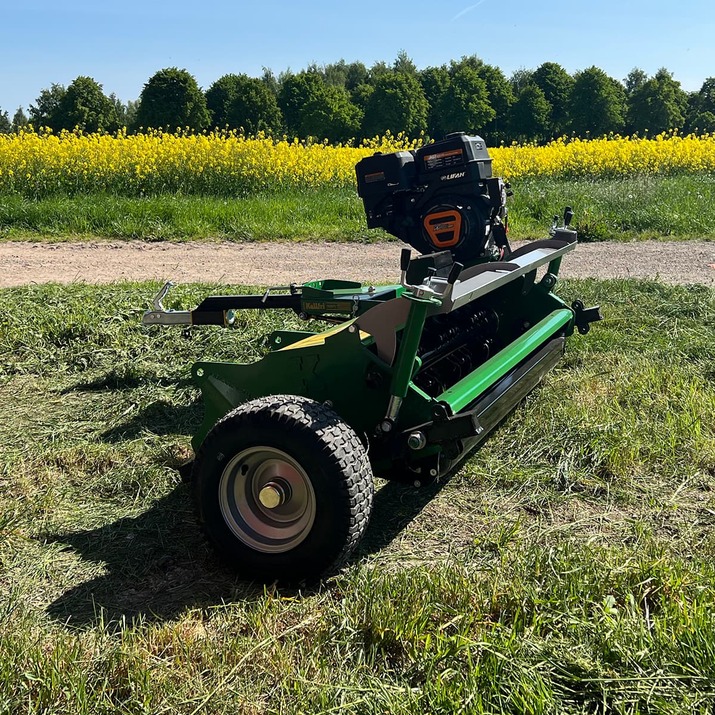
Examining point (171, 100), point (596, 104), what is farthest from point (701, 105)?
point (171, 100)

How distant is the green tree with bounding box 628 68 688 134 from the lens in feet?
156

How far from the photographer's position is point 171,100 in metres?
41.4

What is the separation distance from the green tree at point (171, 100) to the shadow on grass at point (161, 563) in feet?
134

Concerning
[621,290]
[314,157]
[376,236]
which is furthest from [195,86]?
[621,290]

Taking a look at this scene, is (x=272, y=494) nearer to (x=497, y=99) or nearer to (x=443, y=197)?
(x=443, y=197)

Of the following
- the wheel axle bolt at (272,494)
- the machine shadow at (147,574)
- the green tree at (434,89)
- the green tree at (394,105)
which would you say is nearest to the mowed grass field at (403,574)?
the machine shadow at (147,574)

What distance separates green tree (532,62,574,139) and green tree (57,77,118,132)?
30062 mm

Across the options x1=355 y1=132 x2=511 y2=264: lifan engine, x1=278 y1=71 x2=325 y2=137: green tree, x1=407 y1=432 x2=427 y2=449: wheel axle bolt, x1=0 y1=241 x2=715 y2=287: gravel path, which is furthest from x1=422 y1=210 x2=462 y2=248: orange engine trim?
x1=278 y1=71 x2=325 y2=137: green tree

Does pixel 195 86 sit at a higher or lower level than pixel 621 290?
higher

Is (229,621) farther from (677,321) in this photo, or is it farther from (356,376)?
(677,321)

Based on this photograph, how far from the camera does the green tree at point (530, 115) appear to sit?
51719 mm

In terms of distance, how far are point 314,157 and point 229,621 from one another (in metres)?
12.9

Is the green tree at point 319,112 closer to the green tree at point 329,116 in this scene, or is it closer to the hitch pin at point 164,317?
the green tree at point 329,116

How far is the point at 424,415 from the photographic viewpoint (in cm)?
300
